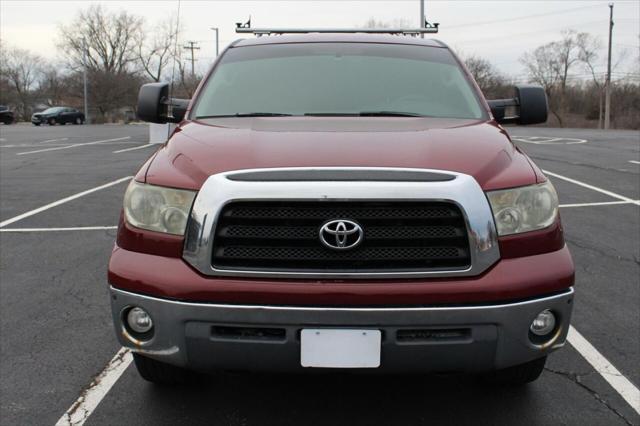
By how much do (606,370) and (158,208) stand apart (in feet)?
8.44

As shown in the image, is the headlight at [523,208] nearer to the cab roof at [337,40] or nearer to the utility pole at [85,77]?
the cab roof at [337,40]

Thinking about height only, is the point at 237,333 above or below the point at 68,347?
above

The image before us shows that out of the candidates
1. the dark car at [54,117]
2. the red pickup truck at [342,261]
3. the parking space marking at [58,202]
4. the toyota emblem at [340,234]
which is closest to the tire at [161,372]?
the red pickup truck at [342,261]

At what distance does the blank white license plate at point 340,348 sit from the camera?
2223 mm

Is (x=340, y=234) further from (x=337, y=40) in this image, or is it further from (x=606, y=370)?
(x=337, y=40)

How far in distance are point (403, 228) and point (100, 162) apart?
45.4 ft

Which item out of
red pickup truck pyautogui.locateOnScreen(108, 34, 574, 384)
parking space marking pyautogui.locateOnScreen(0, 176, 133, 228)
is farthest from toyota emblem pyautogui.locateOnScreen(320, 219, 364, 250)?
parking space marking pyautogui.locateOnScreen(0, 176, 133, 228)

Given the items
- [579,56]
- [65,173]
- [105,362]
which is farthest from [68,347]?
[579,56]

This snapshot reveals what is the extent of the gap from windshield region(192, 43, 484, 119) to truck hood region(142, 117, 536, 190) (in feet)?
1.19

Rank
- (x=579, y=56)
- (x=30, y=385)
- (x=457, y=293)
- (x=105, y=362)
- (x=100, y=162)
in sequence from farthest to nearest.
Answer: (x=579, y=56) < (x=100, y=162) < (x=105, y=362) < (x=30, y=385) < (x=457, y=293)

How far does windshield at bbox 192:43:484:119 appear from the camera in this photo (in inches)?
134

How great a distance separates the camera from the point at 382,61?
150 inches

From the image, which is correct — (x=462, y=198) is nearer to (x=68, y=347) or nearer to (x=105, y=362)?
(x=105, y=362)

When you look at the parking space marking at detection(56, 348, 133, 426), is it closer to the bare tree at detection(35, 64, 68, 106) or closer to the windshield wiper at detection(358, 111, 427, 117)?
the windshield wiper at detection(358, 111, 427, 117)
